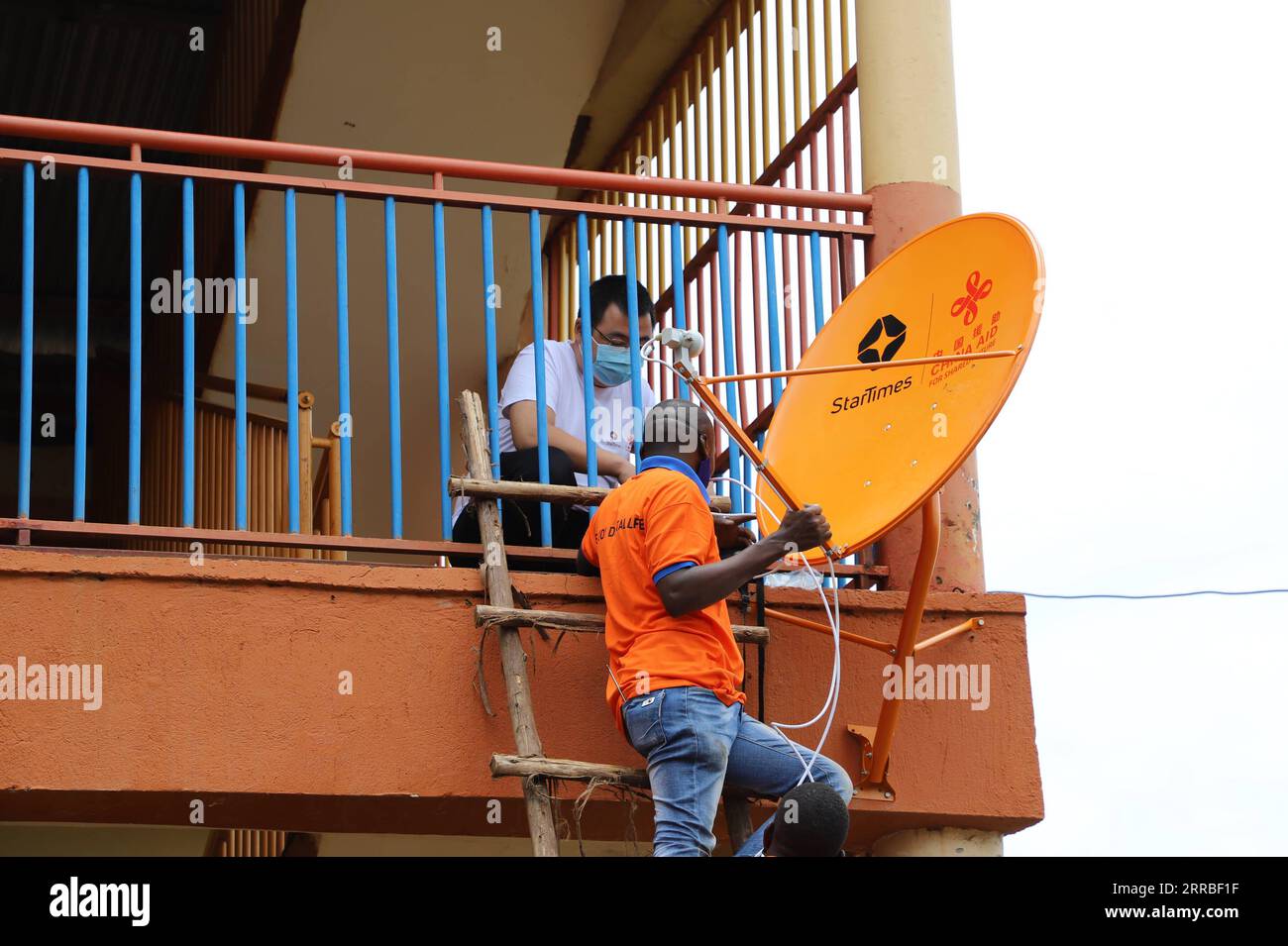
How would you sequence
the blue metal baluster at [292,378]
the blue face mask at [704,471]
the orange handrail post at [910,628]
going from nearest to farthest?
the blue face mask at [704,471], the orange handrail post at [910,628], the blue metal baluster at [292,378]

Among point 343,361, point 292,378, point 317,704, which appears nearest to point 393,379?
point 343,361

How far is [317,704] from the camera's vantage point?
5.40 metres

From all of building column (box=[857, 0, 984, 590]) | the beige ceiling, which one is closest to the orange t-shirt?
building column (box=[857, 0, 984, 590])

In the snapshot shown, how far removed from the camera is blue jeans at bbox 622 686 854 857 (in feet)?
15.3

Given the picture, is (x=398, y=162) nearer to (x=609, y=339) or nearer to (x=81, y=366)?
(x=609, y=339)

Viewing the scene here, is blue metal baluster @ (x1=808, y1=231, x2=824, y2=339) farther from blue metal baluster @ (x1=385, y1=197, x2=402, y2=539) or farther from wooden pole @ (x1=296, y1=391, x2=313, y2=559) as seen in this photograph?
wooden pole @ (x1=296, y1=391, x2=313, y2=559)

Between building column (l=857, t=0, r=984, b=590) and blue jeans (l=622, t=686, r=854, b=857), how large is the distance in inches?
59.2

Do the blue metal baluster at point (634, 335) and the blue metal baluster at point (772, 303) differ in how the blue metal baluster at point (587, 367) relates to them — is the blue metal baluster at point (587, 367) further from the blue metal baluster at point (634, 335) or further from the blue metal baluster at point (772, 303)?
the blue metal baluster at point (772, 303)

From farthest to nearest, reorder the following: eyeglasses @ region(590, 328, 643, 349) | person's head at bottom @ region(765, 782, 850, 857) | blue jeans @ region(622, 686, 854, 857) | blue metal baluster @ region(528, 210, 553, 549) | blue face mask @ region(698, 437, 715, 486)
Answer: eyeglasses @ region(590, 328, 643, 349), blue metal baluster @ region(528, 210, 553, 549), blue face mask @ region(698, 437, 715, 486), blue jeans @ region(622, 686, 854, 857), person's head at bottom @ region(765, 782, 850, 857)

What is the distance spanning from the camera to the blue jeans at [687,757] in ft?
15.3

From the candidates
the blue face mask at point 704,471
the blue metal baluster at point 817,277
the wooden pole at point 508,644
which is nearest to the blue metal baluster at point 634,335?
the wooden pole at point 508,644

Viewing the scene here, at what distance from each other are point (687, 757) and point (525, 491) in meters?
1.26

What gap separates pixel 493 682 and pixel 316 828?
2.57ft
